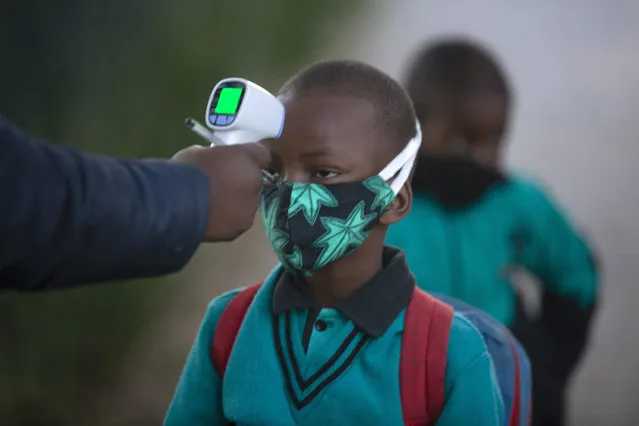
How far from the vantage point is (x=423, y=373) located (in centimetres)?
158

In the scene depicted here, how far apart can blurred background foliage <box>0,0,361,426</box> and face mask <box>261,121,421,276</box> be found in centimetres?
204

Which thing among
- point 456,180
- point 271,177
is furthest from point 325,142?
point 456,180

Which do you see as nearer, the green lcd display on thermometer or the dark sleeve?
the dark sleeve

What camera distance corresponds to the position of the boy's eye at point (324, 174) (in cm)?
164

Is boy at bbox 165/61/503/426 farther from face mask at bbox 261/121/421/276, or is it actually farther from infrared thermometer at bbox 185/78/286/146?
infrared thermometer at bbox 185/78/286/146

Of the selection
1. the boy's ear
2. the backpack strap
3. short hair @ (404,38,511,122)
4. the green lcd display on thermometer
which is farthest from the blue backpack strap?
short hair @ (404,38,511,122)

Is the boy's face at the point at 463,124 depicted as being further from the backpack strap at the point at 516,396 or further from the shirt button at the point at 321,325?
the shirt button at the point at 321,325

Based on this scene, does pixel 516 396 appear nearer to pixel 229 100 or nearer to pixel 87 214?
pixel 229 100

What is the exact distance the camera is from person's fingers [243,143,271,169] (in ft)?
4.46

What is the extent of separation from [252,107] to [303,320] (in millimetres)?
492

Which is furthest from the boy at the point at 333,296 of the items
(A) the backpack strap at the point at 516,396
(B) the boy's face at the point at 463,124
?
(B) the boy's face at the point at 463,124

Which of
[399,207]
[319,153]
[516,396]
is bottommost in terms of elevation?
[516,396]

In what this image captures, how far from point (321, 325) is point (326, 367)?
0.10 metres

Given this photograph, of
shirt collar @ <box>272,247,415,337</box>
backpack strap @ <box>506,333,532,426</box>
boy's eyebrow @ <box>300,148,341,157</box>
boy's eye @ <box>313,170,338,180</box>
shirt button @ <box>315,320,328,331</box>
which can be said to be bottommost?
backpack strap @ <box>506,333,532,426</box>
